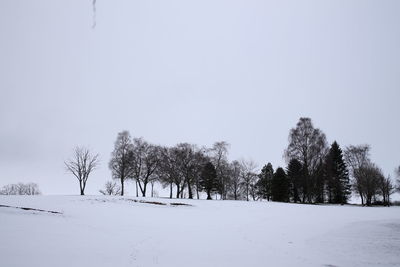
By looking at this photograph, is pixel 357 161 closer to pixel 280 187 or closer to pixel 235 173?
pixel 280 187

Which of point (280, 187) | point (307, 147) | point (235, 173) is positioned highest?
point (307, 147)

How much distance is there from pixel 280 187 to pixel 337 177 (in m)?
12.0

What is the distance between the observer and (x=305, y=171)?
1610 inches

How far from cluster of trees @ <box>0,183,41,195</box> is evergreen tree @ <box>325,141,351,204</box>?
101m

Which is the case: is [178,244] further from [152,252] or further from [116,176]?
[116,176]

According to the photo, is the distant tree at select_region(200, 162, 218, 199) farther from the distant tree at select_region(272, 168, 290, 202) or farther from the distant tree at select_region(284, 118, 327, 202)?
the distant tree at select_region(284, 118, 327, 202)

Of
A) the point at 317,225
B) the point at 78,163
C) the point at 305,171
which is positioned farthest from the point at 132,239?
the point at 78,163

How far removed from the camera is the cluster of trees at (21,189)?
9294 cm

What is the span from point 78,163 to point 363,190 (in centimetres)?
5551

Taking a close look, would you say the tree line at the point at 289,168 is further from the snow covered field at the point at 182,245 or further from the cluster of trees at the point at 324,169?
the snow covered field at the point at 182,245

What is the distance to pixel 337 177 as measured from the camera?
48.4 metres

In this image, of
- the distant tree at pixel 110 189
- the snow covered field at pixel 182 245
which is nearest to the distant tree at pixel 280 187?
the snow covered field at pixel 182 245

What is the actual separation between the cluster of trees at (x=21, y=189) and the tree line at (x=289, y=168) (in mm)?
64615

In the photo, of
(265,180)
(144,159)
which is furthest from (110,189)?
(265,180)
